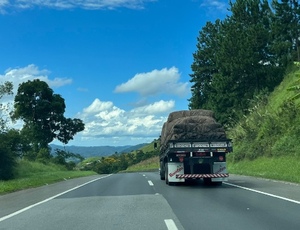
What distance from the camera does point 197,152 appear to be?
1872 cm

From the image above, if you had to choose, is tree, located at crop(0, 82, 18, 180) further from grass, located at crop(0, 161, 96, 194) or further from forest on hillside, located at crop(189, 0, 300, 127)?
forest on hillside, located at crop(189, 0, 300, 127)

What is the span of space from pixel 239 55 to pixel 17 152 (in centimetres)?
2389

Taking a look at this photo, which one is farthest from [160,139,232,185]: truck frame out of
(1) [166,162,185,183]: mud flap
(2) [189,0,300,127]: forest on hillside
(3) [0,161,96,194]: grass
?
(2) [189,0,300,127]: forest on hillside

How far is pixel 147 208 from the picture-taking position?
1200 cm

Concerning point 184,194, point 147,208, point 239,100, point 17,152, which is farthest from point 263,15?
point 147,208

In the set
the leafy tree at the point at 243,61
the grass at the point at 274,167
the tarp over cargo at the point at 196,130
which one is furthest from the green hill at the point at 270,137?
the tarp over cargo at the point at 196,130

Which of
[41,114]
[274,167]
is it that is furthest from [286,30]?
[41,114]

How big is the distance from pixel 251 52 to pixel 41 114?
29.0 m

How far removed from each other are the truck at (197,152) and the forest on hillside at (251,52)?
84.9ft

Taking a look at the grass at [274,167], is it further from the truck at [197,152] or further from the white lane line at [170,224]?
the white lane line at [170,224]

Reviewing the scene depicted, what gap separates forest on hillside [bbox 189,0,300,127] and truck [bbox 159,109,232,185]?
25.9m

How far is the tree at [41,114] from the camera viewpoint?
54812 millimetres

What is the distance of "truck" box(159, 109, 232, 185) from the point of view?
18.7 meters

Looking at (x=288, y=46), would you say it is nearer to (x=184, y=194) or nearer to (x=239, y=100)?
(x=239, y=100)
